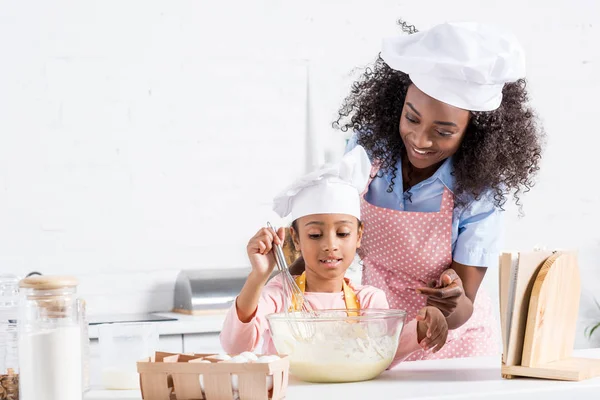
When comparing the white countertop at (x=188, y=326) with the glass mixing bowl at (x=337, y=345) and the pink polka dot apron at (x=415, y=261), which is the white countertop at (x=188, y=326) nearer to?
the pink polka dot apron at (x=415, y=261)

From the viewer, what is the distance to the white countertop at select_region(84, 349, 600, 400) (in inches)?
46.6

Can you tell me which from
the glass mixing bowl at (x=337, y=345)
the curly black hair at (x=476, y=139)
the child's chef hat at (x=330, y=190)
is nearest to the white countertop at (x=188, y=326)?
the curly black hair at (x=476, y=139)

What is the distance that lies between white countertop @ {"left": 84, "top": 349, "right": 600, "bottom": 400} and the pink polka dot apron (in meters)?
0.44

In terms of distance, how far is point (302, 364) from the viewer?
4.25 feet

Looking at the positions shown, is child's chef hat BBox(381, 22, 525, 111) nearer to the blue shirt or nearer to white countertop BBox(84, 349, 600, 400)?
the blue shirt

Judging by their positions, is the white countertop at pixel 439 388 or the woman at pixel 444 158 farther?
the woman at pixel 444 158

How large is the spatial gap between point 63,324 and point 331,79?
8.07 feet

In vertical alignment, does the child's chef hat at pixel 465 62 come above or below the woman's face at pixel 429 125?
above

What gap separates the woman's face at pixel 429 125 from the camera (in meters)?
1.63

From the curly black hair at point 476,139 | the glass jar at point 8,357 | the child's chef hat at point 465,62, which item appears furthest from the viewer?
the curly black hair at point 476,139

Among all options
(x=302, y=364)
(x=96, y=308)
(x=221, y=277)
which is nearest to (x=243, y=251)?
(x=221, y=277)

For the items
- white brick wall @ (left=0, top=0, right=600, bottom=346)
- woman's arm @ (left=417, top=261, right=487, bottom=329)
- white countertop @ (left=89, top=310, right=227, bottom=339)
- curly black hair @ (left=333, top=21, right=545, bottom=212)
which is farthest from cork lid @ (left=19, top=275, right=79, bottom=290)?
white brick wall @ (left=0, top=0, right=600, bottom=346)

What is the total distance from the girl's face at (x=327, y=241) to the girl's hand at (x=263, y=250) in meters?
0.17

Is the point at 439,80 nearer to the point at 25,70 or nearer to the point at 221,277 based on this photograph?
the point at 221,277
